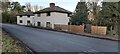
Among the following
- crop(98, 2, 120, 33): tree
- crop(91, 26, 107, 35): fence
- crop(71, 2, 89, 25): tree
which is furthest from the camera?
crop(71, 2, 89, 25): tree

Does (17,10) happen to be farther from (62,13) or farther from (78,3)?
(62,13)

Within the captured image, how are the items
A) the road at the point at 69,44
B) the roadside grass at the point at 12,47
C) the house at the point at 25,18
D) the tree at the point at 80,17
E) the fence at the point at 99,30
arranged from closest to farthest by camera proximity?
the roadside grass at the point at 12,47, the road at the point at 69,44, the fence at the point at 99,30, the tree at the point at 80,17, the house at the point at 25,18

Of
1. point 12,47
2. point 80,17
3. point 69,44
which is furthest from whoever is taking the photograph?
point 80,17

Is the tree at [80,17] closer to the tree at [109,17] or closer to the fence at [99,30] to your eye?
the tree at [109,17]

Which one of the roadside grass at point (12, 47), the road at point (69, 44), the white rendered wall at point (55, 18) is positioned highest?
the white rendered wall at point (55, 18)

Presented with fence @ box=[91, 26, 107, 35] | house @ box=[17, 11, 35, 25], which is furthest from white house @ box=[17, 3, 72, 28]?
fence @ box=[91, 26, 107, 35]

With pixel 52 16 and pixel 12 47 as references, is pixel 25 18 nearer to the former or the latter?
pixel 52 16

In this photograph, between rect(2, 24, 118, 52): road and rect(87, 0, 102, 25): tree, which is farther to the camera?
rect(87, 0, 102, 25): tree

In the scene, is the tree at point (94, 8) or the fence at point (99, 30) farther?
the tree at point (94, 8)

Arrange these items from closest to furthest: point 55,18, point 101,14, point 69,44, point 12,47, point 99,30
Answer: point 12,47, point 69,44, point 99,30, point 101,14, point 55,18

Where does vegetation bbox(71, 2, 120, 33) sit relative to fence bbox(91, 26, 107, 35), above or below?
above

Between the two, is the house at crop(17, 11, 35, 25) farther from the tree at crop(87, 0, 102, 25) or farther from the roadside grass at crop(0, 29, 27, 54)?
the roadside grass at crop(0, 29, 27, 54)

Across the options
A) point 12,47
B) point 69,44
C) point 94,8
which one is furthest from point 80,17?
point 12,47

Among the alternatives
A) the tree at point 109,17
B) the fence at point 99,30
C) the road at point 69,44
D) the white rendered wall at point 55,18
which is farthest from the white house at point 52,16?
the road at point 69,44
